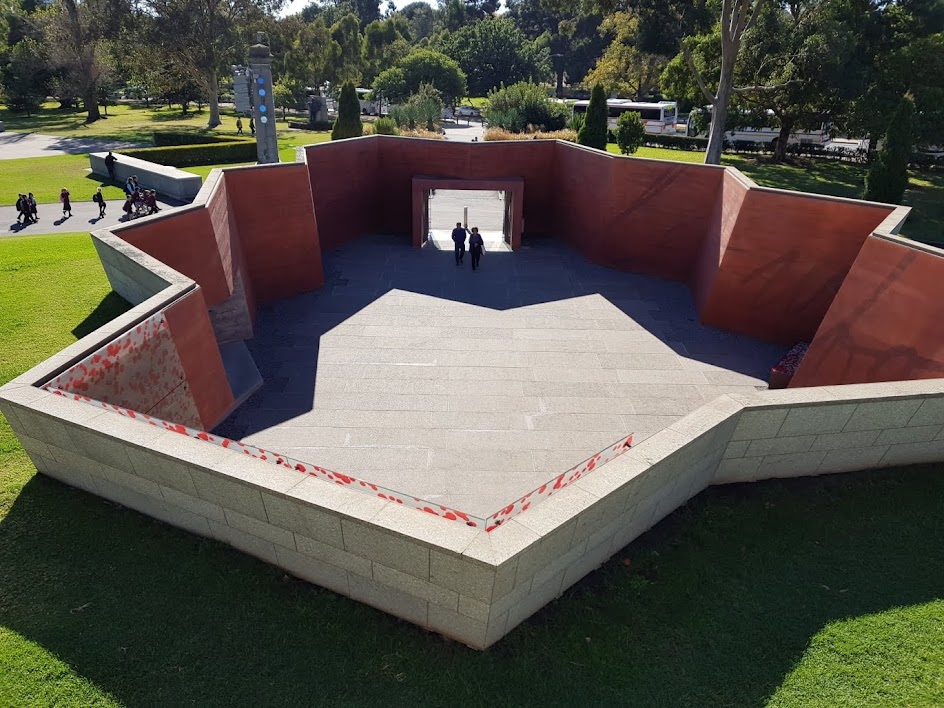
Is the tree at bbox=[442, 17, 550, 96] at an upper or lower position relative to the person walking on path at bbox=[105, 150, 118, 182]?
upper

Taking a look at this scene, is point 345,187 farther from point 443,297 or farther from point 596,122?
point 596,122

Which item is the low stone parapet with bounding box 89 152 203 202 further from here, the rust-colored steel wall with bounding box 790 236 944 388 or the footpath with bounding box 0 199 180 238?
the rust-colored steel wall with bounding box 790 236 944 388

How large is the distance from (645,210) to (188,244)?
43.1ft

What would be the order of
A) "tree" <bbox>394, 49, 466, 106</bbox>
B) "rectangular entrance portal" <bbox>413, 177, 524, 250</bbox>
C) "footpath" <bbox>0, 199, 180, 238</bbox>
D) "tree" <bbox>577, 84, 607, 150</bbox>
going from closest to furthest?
"footpath" <bbox>0, 199, 180, 238</bbox> < "rectangular entrance portal" <bbox>413, 177, 524, 250</bbox> < "tree" <bbox>577, 84, 607, 150</bbox> < "tree" <bbox>394, 49, 466, 106</bbox>

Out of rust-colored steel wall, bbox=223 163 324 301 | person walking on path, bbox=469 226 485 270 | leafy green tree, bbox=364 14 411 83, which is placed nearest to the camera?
rust-colored steel wall, bbox=223 163 324 301

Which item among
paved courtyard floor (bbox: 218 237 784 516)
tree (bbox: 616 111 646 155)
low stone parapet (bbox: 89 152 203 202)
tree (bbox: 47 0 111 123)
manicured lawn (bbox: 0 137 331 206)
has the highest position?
tree (bbox: 47 0 111 123)

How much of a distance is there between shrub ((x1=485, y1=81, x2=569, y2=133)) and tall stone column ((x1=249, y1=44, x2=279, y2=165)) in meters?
15.8

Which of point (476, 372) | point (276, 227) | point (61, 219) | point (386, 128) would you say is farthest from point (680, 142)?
point (61, 219)

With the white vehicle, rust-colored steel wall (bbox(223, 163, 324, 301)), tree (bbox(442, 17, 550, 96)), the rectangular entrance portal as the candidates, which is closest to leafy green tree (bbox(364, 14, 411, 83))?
tree (bbox(442, 17, 550, 96))

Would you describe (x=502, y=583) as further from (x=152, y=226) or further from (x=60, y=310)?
(x=60, y=310)

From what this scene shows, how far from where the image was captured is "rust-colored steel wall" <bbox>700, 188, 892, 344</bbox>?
13273 mm

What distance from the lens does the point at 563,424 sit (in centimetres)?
1102

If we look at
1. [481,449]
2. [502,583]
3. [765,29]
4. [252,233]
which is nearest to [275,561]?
[502,583]

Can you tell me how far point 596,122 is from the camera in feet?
80.9
